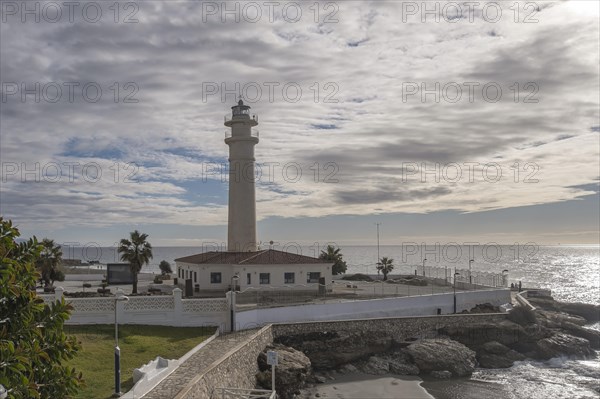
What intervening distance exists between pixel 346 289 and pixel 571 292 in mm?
75377

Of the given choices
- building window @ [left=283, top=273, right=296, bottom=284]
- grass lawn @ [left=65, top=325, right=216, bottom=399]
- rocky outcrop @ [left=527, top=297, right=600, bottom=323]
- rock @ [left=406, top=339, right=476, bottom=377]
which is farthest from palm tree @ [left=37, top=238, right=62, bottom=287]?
rocky outcrop @ [left=527, top=297, right=600, bottom=323]

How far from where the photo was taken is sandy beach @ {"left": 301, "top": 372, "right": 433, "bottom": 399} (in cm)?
3016

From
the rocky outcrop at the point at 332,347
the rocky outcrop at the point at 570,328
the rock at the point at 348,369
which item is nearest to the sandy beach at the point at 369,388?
the rock at the point at 348,369

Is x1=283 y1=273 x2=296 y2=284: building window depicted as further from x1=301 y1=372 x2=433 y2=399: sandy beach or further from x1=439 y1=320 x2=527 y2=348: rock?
x1=439 y1=320 x2=527 y2=348: rock

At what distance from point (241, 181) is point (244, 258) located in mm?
7804

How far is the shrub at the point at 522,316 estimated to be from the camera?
42781 mm

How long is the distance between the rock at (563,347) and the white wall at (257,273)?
55.9 ft

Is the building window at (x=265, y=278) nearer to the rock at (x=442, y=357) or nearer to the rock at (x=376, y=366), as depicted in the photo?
the rock at (x=376, y=366)

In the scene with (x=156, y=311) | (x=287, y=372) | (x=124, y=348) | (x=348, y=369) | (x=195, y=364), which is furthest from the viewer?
(x=348, y=369)

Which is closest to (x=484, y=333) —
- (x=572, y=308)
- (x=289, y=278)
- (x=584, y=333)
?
(x=584, y=333)

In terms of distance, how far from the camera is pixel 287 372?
96.8 feet

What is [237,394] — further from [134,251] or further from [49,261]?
[49,261]

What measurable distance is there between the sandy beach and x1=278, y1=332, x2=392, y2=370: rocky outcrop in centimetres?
141

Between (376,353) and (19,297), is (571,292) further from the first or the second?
(19,297)
